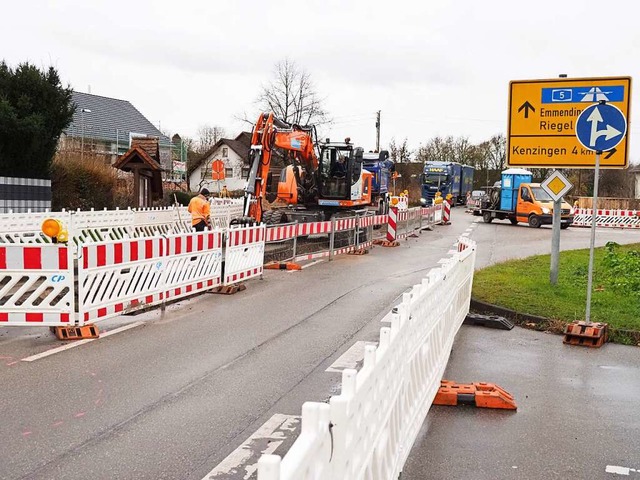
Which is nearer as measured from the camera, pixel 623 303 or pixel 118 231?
pixel 623 303

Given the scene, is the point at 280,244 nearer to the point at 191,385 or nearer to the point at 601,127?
the point at 601,127

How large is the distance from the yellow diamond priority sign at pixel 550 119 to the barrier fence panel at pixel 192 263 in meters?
6.45

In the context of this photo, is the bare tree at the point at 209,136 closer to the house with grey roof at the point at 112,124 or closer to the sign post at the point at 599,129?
the house with grey roof at the point at 112,124

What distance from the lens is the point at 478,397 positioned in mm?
6648

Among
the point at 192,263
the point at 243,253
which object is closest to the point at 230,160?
the point at 243,253

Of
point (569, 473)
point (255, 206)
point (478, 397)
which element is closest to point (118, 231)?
point (255, 206)

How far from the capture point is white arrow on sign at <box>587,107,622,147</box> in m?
9.93

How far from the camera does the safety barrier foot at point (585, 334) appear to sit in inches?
377

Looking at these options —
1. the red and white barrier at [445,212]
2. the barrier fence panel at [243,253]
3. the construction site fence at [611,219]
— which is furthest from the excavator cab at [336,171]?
the construction site fence at [611,219]

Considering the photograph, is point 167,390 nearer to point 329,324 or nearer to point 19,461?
point 19,461

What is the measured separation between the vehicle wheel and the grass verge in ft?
58.6

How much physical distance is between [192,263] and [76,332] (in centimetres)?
347

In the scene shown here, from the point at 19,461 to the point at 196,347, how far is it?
3.76m

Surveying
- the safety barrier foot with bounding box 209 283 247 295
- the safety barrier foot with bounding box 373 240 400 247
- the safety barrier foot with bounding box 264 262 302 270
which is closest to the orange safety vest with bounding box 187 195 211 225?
the safety barrier foot with bounding box 264 262 302 270
